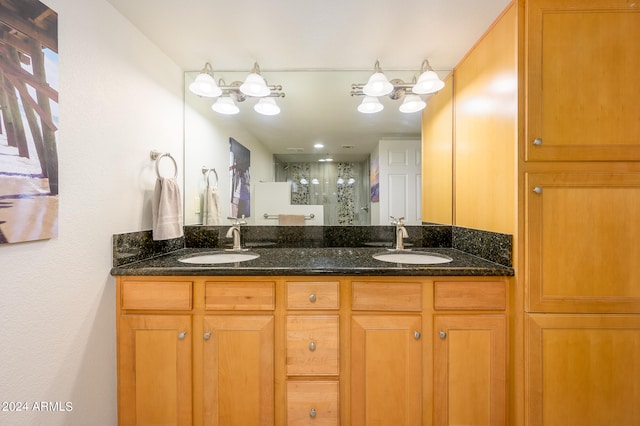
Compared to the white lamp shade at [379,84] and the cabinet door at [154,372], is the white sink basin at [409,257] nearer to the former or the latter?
the white lamp shade at [379,84]

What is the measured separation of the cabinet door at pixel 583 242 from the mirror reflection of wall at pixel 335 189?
908 mm

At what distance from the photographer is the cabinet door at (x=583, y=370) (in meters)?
1.12

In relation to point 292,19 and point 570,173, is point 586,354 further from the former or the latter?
point 292,19

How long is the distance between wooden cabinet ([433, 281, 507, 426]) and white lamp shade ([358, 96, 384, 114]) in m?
1.16

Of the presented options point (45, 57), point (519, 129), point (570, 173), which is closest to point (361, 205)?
point (519, 129)

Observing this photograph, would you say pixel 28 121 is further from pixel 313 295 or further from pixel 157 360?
pixel 313 295

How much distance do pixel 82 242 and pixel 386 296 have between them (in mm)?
1336

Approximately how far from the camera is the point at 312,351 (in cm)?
121

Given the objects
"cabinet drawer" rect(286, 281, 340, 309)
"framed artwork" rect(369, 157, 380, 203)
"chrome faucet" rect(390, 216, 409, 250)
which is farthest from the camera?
"framed artwork" rect(369, 157, 380, 203)

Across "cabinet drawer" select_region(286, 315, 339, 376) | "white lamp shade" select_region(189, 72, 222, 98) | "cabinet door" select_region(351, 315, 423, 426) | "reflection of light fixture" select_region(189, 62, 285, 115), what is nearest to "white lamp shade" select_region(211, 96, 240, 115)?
"reflection of light fixture" select_region(189, 62, 285, 115)

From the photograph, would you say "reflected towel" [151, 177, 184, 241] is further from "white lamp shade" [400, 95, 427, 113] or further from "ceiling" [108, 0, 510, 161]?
"white lamp shade" [400, 95, 427, 113]

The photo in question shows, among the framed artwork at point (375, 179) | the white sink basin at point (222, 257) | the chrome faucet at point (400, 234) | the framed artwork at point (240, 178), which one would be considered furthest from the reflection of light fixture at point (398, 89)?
the white sink basin at point (222, 257)

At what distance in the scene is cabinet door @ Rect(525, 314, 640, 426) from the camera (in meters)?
1.12

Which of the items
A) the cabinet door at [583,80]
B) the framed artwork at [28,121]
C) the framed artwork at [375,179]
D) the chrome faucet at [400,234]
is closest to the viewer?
the framed artwork at [28,121]
